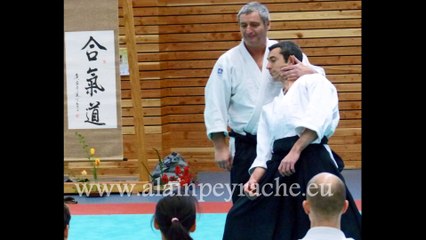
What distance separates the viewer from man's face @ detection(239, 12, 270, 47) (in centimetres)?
427

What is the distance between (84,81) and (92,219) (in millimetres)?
1749

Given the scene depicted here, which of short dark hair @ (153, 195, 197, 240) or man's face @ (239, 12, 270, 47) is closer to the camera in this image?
short dark hair @ (153, 195, 197, 240)

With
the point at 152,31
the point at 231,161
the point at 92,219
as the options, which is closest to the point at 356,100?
the point at 152,31

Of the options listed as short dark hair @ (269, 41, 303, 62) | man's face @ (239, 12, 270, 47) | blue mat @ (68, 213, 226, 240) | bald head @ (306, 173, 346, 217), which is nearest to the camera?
bald head @ (306, 173, 346, 217)

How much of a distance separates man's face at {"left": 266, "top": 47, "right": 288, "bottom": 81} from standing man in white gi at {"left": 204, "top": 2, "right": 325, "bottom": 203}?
0.19 metres

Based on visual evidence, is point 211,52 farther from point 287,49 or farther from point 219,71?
point 287,49

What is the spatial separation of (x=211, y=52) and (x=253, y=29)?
6.19m

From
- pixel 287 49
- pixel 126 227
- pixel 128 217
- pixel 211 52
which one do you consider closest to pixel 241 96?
pixel 287 49

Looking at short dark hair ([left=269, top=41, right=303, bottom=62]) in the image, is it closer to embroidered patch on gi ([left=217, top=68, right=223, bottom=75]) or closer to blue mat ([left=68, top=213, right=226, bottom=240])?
embroidered patch on gi ([left=217, top=68, right=223, bottom=75])

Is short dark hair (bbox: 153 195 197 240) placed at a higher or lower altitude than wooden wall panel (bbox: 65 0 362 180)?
lower

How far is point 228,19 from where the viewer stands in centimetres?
1041

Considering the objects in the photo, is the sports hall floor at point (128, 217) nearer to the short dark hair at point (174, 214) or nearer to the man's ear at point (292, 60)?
the man's ear at point (292, 60)

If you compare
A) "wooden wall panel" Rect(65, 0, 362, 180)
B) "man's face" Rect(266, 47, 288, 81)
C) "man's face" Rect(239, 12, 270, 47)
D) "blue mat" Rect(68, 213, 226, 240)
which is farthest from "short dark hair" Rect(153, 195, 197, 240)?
"wooden wall panel" Rect(65, 0, 362, 180)
